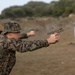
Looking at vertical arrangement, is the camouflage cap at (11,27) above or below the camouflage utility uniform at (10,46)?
above

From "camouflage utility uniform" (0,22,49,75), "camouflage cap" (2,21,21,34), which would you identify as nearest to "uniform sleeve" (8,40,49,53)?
"camouflage utility uniform" (0,22,49,75)

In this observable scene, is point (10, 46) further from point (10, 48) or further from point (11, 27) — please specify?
point (11, 27)

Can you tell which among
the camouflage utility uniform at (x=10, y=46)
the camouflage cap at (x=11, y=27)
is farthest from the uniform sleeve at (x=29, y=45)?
the camouflage cap at (x=11, y=27)

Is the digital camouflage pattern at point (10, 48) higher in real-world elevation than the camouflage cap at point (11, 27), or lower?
lower

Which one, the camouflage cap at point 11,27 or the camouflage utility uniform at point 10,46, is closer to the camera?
the camouflage utility uniform at point 10,46

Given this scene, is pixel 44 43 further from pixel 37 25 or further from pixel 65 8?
pixel 65 8

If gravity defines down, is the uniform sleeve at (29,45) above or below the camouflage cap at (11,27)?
below

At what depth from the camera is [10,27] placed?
212 inches

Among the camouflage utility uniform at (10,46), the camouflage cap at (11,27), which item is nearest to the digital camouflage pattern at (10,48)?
the camouflage utility uniform at (10,46)

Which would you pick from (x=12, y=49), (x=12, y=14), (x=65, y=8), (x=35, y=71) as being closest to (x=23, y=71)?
(x=35, y=71)

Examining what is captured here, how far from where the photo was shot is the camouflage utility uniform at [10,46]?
17.1ft

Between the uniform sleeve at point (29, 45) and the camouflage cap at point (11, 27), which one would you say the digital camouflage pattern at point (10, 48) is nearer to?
the uniform sleeve at point (29, 45)

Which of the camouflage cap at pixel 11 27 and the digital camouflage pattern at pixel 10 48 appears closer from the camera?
the digital camouflage pattern at pixel 10 48

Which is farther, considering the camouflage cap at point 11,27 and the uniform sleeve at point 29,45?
the camouflage cap at point 11,27
